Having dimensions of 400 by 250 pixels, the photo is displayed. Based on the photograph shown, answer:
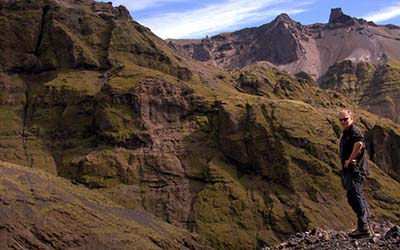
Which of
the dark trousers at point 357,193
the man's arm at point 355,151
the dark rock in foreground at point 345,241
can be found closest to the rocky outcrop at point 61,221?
the dark rock in foreground at point 345,241

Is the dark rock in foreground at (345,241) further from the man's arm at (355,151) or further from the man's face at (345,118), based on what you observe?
the man's face at (345,118)

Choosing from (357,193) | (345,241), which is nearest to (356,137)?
(357,193)

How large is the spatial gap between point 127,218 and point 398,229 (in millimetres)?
139515

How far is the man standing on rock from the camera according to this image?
2589 cm

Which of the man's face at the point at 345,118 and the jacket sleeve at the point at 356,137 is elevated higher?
the man's face at the point at 345,118

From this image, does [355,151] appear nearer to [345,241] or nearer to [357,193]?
[357,193]

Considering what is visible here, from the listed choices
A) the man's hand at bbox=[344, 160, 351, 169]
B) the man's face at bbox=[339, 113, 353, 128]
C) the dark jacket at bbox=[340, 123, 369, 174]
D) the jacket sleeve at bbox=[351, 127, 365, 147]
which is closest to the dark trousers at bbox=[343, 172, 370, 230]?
the dark jacket at bbox=[340, 123, 369, 174]

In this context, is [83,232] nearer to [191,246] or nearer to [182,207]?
[191,246]

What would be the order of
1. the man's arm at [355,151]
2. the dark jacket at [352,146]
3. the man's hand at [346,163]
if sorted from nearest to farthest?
the man's arm at [355,151]
the man's hand at [346,163]
the dark jacket at [352,146]

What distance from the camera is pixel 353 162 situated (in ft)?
84.8

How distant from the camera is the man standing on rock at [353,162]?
1019 inches

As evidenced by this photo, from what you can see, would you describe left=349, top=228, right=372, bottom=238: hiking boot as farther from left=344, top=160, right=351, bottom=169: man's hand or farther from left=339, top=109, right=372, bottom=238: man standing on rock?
left=344, top=160, right=351, bottom=169: man's hand

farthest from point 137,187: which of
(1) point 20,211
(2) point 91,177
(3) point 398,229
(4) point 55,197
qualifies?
(3) point 398,229

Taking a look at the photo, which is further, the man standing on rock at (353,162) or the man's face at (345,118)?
the man's face at (345,118)
